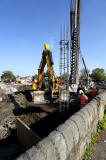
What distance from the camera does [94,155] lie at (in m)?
2.82

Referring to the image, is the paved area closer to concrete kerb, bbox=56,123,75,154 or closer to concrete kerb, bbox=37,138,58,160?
concrete kerb, bbox=56,123,75,154

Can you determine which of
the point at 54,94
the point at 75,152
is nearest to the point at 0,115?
the point at 54,94

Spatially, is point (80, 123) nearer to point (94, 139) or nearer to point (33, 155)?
point (33, 155)

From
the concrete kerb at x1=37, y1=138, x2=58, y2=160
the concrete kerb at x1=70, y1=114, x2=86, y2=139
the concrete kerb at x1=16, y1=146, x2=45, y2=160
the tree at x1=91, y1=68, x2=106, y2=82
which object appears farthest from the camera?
the tree at x1=91, y1=68, x2=106, y2=82

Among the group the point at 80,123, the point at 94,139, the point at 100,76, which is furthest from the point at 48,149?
the point at 100,76

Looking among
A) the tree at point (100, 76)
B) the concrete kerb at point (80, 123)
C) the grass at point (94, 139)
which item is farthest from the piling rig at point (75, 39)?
the tree at point (100, 76)

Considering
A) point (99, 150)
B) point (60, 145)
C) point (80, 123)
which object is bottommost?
point (99, 150)

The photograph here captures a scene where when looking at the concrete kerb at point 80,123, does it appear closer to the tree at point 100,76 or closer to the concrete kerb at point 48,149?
the concrete kerb at point 48,149

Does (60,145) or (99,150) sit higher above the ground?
(60,145)

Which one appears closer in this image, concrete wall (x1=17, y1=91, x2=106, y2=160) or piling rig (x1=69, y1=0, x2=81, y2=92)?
concrete wall (x1=17, y1=91, x2=106, y2=160)

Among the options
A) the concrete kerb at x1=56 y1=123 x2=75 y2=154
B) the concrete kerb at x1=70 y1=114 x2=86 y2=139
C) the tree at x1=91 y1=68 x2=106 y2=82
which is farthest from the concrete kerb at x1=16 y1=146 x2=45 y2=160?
the tree at x1=91 y1=68 x2=106 y2=82

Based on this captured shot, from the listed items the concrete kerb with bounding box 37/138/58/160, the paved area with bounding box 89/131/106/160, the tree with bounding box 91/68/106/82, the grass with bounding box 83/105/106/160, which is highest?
the tree with bounding box 91/68/106/82

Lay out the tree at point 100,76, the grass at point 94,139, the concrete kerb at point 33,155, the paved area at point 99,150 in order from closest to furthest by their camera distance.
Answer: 1. the concrete kerb at point 33,155
2. the paved area at point 99,150
3. the grass at point 94,139
4. the tree at point 100,76

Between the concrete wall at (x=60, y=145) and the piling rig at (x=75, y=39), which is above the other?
the piling rig at (x=75, y=39)
